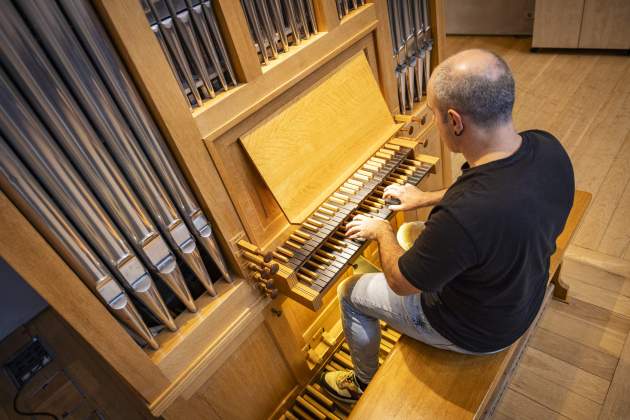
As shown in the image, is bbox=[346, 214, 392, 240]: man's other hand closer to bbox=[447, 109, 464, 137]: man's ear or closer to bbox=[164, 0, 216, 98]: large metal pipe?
bbox=[447, 109, 464, 137]: man's ear

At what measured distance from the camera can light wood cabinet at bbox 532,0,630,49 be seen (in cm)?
461

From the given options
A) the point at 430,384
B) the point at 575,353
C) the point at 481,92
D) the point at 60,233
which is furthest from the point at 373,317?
the point at 60,233

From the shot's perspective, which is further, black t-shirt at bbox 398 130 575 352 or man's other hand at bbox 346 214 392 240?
man's other hand at bbox 346 214 392 240

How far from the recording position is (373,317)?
6.61 feet

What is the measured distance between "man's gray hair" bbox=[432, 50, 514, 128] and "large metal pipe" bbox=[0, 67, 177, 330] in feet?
3.73

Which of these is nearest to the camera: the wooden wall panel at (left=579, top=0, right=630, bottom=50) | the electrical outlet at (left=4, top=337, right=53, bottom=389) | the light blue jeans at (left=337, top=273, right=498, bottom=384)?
the light blue jeans at (left=337, top=273, right=498, bottom=384)

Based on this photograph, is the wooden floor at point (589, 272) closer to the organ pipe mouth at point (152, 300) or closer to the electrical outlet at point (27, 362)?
the organ pipe mouth at point (152, 300)

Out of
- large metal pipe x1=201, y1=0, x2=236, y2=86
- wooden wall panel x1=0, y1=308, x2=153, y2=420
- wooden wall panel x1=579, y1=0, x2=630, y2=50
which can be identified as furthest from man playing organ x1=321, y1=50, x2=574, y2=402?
wooden wall panel x1=579, y1=0, x2=630, y2=50

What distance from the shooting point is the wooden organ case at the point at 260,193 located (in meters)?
1.30

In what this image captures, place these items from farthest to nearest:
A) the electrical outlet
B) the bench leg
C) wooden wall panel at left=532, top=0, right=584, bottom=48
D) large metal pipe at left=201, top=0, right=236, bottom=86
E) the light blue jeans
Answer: wooden wall panel at left=532, top=0, right=584, bottom=48 → the electrical outlet → the bench leg → the light blue jeans → large metal pipe at left=201, top=0, right=236, bottom=86

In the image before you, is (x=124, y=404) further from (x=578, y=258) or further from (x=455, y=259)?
(x=578, y=258)

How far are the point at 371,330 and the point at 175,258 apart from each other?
3.32 feet

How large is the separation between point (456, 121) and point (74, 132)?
1.14m

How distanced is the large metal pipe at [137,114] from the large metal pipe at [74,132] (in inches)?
4.8
